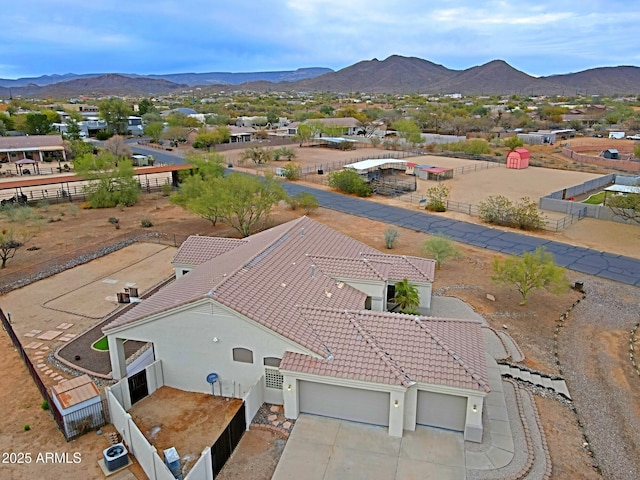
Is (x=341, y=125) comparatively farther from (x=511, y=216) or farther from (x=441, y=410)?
(x=441, y=410)

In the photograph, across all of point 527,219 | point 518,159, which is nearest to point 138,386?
point 527,219

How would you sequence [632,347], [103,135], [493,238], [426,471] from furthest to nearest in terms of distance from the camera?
[103,135] → [493,238] → [632,347] → [426,471]

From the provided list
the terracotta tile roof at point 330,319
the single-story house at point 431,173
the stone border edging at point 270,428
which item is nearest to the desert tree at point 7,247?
the terracotta tile roof at point 330,319

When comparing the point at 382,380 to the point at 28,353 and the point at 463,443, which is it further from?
the point at 28,353

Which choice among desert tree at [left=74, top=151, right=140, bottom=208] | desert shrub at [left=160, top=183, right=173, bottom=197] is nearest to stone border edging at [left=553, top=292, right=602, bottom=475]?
desert tree at [left=74, top=151, right=140, bottom=208]

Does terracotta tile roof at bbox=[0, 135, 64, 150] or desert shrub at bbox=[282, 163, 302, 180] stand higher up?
terracotta tile roof at bbox=[0, 135, 64, 150]

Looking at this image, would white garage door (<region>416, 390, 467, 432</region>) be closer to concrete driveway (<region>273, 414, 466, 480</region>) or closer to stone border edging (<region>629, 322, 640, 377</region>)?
concrete driveway (<region>273, 414, 466, 480</region>)
